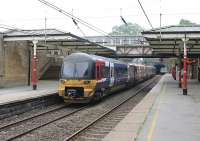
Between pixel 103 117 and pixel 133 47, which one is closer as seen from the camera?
pixel 103 117

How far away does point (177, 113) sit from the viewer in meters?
16.9

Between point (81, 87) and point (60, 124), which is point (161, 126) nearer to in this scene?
point (60, 124)

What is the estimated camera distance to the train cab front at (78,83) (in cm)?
2242

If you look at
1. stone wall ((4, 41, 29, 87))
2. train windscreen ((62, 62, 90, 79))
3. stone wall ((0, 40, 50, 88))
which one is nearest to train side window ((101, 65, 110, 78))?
train windscreen ((62, 62, 90, 79))

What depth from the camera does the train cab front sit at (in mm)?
22425

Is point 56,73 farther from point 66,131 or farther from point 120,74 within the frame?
point 66,131

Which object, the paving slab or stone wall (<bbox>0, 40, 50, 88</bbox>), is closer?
the paving slab

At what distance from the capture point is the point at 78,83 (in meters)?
22.5

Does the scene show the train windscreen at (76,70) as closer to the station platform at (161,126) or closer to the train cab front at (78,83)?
the train cab front at (78,83)

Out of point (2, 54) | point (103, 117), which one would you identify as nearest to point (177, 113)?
point (103, 117)

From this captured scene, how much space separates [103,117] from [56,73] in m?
34.9

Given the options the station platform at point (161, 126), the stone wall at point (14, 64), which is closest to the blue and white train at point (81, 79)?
the station platform at point (161, 126)

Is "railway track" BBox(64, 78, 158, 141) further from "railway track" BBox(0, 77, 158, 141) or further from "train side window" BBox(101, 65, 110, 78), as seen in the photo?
"train side window" BBox(101, 65, 110, 78)

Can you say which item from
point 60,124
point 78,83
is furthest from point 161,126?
point 78,83
